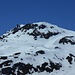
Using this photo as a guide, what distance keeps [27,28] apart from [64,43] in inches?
908

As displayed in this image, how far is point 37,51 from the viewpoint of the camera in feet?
327

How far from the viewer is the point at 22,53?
318ft

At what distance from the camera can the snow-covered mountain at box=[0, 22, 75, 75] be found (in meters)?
88.1

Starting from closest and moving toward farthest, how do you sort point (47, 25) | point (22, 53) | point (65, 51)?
1. point (22, 53)
2. point (65, 51)
3. point (47, 25)

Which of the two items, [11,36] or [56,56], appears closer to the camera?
[56,56]

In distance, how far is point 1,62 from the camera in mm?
89375

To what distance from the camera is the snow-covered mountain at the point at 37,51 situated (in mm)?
88125

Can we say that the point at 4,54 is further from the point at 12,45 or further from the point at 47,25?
the point at 47,25

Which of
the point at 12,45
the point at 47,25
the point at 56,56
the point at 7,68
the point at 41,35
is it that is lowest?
the point at 7,68

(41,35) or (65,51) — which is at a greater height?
(41,35)

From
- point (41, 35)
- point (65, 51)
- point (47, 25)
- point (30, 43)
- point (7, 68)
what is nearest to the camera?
point (7, 68)

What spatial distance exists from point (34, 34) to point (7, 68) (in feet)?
127

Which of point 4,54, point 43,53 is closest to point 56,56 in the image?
point 43,53

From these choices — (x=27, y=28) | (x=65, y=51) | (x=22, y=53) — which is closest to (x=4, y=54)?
(x=22, y=53)
